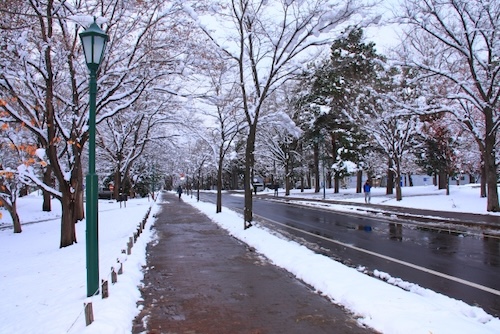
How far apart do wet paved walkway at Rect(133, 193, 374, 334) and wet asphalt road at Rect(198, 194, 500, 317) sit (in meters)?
2.19

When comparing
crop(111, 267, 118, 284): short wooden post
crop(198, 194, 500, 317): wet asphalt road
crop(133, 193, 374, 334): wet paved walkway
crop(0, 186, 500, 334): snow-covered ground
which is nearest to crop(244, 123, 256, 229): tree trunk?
crop(198, 194, 500, 317): wet asphalt road

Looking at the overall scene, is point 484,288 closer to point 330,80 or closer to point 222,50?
point 222,50

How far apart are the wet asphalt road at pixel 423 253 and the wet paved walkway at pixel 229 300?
2.19 m

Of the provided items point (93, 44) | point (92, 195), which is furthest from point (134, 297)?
point (93, 44)

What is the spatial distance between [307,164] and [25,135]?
141 feet

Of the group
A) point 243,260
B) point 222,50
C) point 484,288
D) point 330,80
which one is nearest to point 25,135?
point 222,50

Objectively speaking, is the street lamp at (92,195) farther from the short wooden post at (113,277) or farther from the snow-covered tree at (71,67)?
the snow-covered tree at (71,67)

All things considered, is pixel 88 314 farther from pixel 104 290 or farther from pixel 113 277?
pixel 113 277

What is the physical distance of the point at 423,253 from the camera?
10281mm

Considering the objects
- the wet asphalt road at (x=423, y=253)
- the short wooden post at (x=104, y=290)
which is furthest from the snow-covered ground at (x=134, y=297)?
the wet asphalt road at (x=423, y=253)

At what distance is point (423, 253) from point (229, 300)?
611cm

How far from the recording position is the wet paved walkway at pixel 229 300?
5277 millimetres

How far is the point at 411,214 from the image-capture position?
66.9 ft

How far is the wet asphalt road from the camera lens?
707 cm
